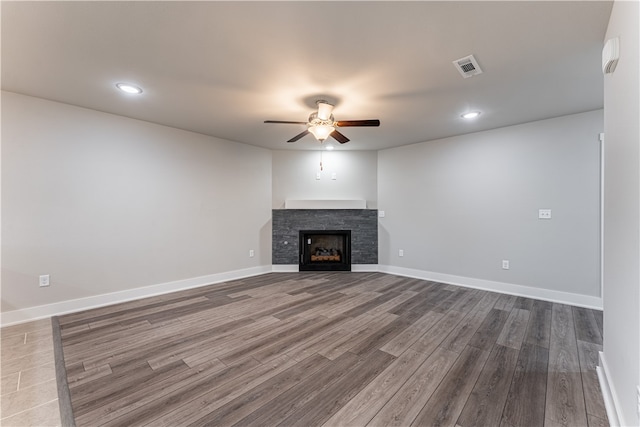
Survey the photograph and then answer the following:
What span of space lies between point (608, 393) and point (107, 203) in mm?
4948

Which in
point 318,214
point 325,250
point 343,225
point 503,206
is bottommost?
point 325,250

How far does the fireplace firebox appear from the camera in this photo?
521cm

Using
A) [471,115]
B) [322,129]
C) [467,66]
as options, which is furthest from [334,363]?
[471,115]

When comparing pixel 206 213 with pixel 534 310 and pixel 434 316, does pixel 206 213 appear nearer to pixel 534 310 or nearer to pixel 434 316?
pixel 434 316

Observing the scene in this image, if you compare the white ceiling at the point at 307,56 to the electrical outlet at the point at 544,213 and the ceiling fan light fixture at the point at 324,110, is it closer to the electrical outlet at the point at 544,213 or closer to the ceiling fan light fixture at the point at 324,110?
the ceiling fan light fixture at the point at 324,110

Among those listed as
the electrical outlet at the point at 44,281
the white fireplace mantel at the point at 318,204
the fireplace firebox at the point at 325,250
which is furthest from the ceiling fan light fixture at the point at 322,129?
the electrical outlet at the point at 44,281

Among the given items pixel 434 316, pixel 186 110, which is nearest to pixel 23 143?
pixel 186 110

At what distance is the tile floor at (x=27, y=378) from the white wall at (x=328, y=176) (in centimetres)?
362

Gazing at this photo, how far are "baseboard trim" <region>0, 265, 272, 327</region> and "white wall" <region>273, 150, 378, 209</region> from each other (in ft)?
5.77

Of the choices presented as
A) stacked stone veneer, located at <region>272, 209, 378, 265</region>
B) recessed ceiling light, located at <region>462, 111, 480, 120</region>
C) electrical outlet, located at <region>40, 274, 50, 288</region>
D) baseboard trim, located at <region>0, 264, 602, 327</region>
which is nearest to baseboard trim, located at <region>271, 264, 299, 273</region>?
baseboard trim, located at <region>0, 264, 602, 327</region>

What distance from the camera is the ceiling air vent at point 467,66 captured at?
213cm

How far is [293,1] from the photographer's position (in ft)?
5.13

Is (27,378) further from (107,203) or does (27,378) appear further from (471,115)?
Result: (471,115)

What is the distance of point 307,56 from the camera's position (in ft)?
6.90
